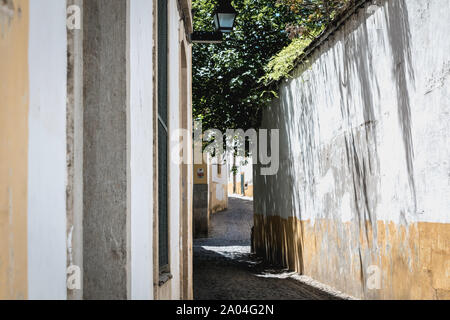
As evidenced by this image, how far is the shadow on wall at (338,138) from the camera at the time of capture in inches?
235

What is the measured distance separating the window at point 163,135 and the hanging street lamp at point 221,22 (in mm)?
3665

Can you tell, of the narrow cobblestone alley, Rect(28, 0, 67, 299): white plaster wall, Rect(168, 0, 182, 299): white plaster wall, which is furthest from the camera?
the narrow cobblestone alley

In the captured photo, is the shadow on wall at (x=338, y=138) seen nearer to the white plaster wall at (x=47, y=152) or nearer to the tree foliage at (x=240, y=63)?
the tree foliage at (x=240, y=63)

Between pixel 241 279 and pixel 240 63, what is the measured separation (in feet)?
18.0

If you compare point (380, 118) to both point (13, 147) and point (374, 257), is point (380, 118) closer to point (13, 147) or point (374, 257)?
point (374, 257)

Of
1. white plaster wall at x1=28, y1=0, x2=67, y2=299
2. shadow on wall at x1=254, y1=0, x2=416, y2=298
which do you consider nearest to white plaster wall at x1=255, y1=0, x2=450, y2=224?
shadow on wall at x1=254, y1=0, x2=416, y2=298

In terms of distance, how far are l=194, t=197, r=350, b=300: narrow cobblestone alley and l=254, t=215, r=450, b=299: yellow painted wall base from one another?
12.9 inches

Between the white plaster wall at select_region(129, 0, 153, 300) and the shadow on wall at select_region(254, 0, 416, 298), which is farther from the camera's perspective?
the shadow on wall at select_region(254, 0, 416, 298)

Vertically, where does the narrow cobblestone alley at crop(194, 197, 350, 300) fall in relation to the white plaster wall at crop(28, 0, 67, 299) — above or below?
below

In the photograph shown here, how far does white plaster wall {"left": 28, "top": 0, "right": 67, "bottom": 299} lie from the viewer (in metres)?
1.88

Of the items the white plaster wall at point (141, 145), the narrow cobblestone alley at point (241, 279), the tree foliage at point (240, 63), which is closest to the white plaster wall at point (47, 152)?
the white plaster wall at point (141, 145)

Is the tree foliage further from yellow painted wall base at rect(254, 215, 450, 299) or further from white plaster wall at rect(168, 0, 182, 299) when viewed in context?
white plaster wall at rect(168, 0, 182, 299)

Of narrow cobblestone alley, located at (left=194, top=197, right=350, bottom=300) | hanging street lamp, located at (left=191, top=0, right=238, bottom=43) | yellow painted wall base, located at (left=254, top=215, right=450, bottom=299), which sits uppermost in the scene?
hanging street lamp, located at (left=191, top=0, right=238, bottom=43)
